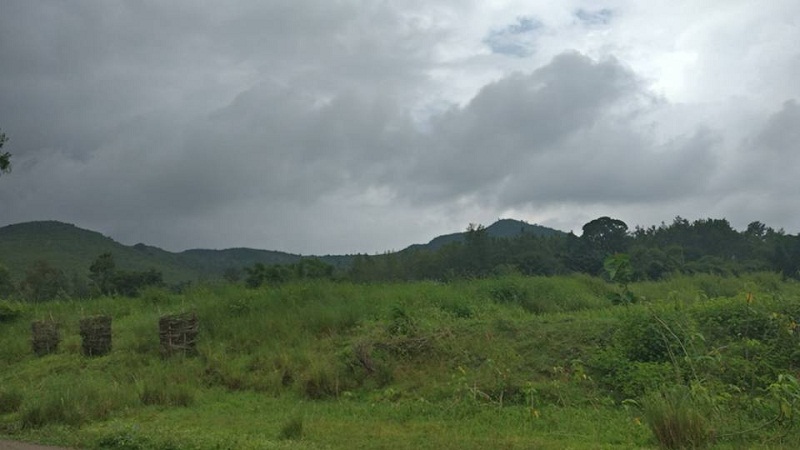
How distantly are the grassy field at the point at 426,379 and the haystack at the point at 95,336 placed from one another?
29cm

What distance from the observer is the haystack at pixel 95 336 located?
16.0 meters

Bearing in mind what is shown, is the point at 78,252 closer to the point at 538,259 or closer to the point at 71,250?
the point at 71,250

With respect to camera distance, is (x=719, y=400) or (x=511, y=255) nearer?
(x=719, y=400)

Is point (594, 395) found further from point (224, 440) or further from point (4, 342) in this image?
point (4, 342)

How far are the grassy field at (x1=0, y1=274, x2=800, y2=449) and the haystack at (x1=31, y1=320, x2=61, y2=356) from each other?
28 centimetres

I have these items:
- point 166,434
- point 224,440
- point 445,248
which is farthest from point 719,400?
point 445,248

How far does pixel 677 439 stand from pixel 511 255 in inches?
1658

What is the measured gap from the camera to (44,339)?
17328 millimetres

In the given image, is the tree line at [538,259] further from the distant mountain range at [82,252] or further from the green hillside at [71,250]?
the green hillside at [71,250]

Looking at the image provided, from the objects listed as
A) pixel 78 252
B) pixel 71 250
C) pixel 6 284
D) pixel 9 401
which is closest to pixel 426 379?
pixel 9 401

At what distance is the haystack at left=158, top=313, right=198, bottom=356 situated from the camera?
50.1 feet

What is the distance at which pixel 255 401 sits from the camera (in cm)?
1177

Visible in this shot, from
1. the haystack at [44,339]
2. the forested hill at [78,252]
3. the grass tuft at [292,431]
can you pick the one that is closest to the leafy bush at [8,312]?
the haystack at [44,339]

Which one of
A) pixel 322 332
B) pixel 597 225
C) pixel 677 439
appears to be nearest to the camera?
pixel 677 439
